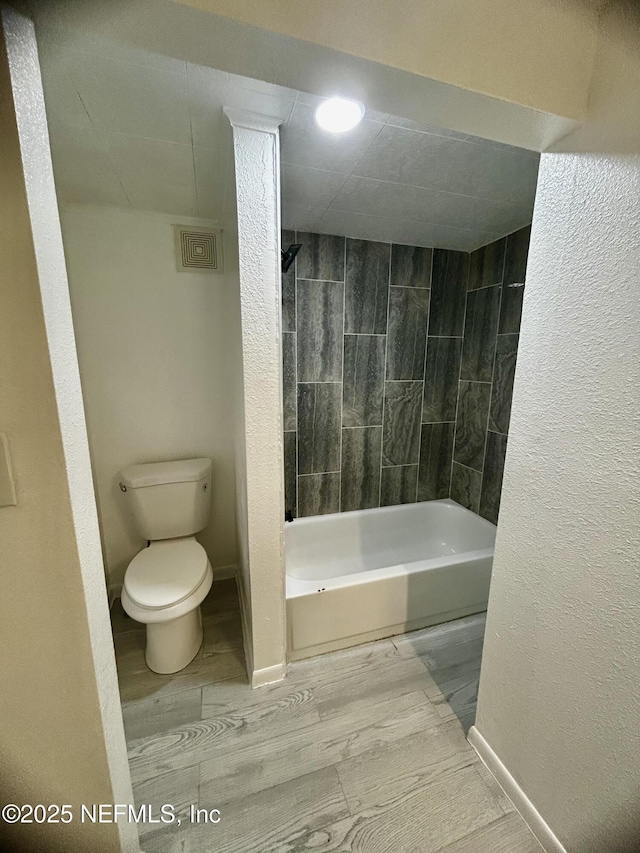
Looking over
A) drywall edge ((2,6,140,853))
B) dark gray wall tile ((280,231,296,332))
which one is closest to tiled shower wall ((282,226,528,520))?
dark gray wall tile ((280,231,296,332))

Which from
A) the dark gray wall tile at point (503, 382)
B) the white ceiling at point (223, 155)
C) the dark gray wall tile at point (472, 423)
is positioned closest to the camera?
the white ceiling at point (223, 155)

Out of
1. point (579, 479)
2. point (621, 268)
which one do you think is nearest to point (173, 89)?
point (621, 268)

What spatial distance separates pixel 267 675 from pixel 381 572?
0.69m

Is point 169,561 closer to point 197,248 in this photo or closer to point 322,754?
point 322,754

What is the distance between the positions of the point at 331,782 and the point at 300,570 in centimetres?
114

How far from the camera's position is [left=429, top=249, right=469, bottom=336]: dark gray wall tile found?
229 centimetres

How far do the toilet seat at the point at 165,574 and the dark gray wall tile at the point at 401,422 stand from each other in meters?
1.42

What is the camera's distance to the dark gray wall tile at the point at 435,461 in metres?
2.52

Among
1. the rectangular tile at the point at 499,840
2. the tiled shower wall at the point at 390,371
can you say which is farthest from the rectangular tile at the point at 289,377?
the rectangular tile at the point at 499,840

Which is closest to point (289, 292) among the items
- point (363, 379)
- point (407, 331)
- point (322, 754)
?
point (363, 379)

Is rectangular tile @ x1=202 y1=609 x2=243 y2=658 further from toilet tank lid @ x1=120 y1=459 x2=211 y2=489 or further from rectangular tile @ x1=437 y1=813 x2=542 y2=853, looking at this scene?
rectangular tile @ x1=437 y1=813 x2=542 y2=853

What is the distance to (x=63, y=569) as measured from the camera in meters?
0.63

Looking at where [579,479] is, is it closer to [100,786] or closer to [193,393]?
[100,786]

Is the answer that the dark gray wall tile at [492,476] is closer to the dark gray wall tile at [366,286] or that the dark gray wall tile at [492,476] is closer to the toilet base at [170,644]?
the dark gray wall tile at [366,286]
